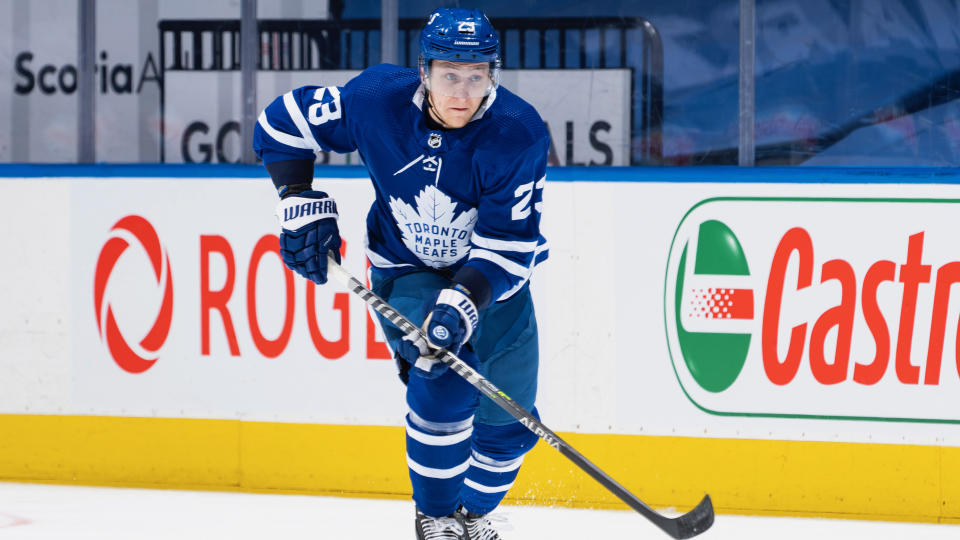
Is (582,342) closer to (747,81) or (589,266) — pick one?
(589,266)

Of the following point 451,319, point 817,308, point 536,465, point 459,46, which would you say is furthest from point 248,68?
point 817,308

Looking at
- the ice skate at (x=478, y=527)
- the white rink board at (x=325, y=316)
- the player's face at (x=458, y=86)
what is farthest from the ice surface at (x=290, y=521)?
the player's face at (x=458, y=86)

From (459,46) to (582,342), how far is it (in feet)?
4.14

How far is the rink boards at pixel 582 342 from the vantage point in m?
3.09

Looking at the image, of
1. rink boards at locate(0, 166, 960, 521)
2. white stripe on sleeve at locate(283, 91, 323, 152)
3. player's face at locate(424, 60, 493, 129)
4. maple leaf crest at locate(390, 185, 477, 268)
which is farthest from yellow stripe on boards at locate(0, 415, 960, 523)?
player's face at locate(424, 60, 493, 129)

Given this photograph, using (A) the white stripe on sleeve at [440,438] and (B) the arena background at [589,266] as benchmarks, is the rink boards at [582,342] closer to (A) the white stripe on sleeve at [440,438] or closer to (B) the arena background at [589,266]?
(B) the arena background at [589,266]

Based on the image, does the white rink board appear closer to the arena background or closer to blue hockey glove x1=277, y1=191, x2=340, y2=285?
the arena background

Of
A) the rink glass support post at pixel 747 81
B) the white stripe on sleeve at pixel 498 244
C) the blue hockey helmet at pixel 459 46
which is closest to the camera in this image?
the blue hockey helmet at pixel 459 46

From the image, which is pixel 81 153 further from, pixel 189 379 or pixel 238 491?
pixel 238 491

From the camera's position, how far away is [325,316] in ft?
10.9

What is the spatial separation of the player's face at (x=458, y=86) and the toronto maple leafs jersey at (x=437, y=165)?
0.17 feet

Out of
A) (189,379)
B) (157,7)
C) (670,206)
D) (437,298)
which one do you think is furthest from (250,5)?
(437,298)

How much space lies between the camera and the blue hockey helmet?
2.16 m

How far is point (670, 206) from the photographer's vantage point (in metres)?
3.19
